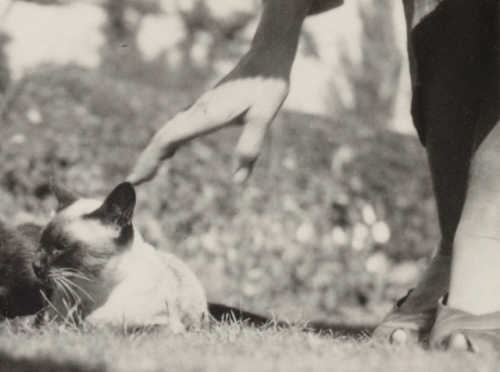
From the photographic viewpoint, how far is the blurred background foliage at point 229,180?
2887 millimetres

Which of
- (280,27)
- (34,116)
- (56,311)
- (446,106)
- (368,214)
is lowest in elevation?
(368,214)

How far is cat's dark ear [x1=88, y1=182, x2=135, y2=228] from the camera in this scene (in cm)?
192

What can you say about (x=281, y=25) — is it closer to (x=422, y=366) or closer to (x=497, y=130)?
(x=497, y=130)

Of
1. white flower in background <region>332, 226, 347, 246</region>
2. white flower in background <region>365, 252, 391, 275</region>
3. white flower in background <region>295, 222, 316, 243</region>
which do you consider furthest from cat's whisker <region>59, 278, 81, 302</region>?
white flower in background <region>365, 252, 391, 275</region>

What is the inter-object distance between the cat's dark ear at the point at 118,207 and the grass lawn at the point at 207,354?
0.38m

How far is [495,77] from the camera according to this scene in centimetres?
181

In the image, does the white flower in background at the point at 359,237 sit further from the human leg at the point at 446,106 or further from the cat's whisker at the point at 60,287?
the cat's whisker at the point at 60,287

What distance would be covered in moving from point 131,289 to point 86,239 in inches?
8.5

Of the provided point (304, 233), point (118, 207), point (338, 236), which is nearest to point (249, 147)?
point (118, 207)

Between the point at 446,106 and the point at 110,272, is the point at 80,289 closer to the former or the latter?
the point at 110,272

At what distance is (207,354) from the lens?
56.7 inches

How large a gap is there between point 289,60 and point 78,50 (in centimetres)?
175

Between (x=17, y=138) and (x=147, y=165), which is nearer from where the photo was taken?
(x=147, y=165)

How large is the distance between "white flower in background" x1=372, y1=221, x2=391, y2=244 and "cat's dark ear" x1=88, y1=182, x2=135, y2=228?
1.76 m
